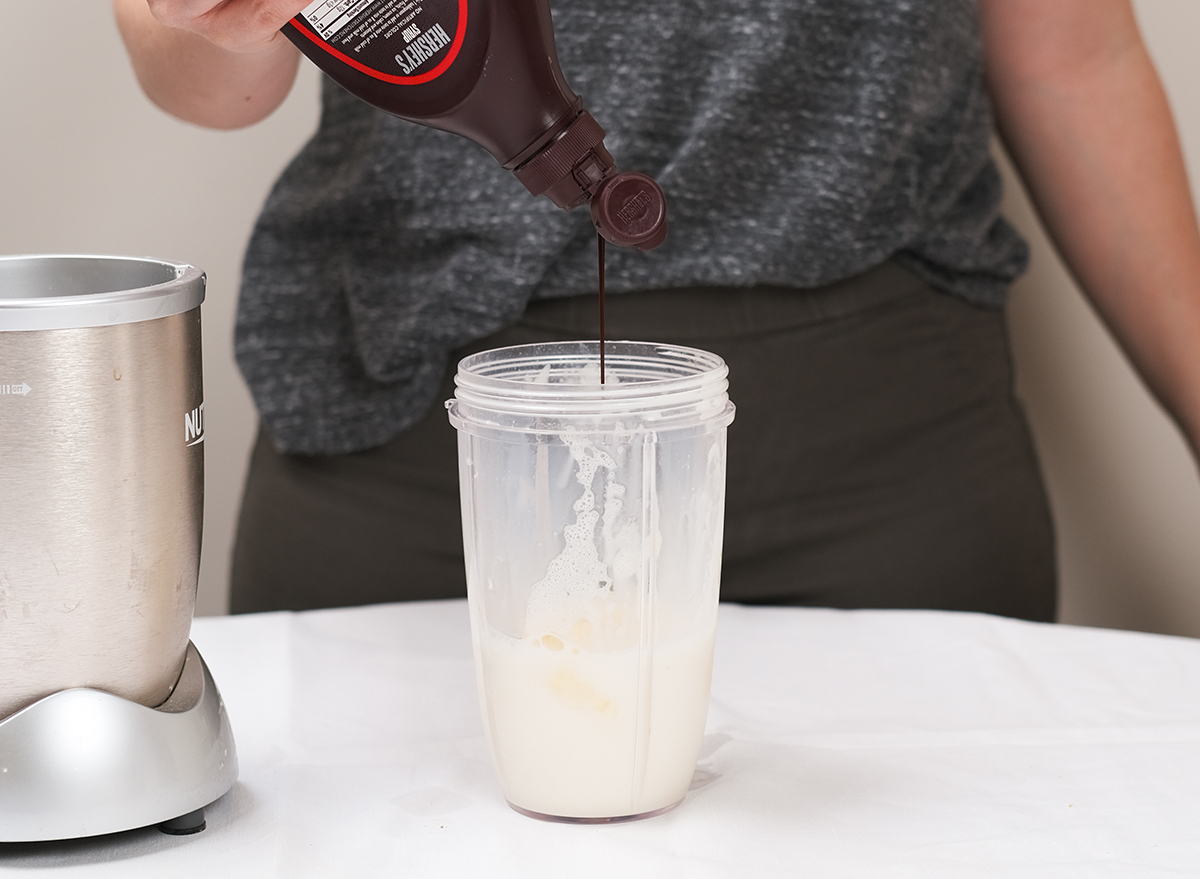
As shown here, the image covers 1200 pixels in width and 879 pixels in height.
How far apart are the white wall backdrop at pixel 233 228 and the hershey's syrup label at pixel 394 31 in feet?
2.91

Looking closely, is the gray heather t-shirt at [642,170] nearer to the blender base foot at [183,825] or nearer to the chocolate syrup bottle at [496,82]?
the chocolate syrup bottle at [496,82]

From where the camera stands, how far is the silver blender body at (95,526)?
477mm

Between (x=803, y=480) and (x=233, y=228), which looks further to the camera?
(x=233, y=228)

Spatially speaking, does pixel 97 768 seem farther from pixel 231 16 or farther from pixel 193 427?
pixel 231 16

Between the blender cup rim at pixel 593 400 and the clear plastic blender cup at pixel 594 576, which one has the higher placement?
the blender cup rim at pixel 593 400

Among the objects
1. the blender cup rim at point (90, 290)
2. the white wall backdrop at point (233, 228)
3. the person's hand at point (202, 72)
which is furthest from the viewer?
the white wall backdrop at point (233, 228)

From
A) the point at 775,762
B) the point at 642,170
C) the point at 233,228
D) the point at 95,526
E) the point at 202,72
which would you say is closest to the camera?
the point at 95,526

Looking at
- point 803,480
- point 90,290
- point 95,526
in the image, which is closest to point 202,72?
point 90,290

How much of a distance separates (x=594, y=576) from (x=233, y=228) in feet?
3.38

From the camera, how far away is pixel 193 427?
535mm

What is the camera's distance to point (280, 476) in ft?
3.44

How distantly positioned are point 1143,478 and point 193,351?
1049 millimetres

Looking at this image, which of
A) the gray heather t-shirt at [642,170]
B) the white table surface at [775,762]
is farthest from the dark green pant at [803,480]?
the white table surface at [775,762]

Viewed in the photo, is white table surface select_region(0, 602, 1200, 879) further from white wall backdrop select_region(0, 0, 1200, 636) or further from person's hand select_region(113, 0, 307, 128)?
white wall backdrop select_region(0, 0, 1200, 636)
